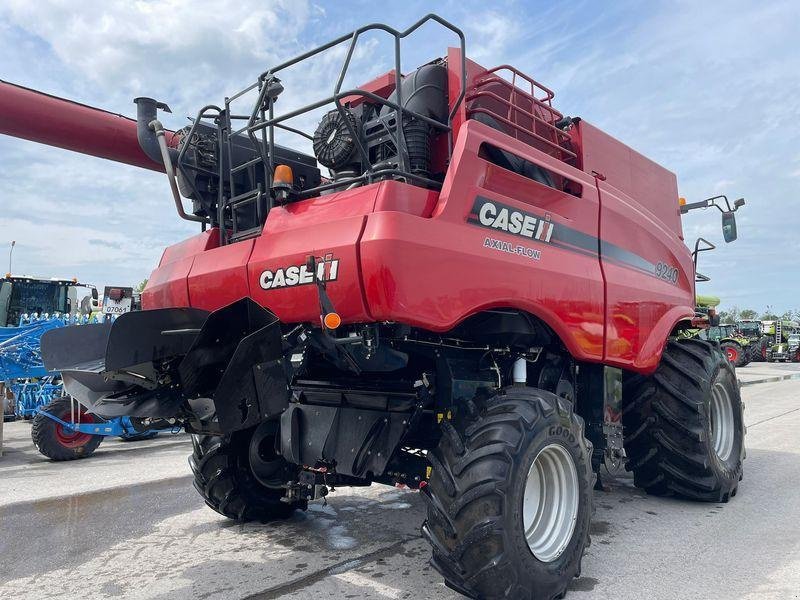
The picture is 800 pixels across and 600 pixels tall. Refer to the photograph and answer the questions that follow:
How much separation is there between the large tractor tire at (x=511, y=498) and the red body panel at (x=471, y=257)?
23.8 inches

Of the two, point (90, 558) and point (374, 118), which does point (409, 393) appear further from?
point (90, 558)

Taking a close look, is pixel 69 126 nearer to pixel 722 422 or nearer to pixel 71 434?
pixel 71 434

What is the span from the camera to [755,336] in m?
32.5

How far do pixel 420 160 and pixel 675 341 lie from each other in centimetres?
308

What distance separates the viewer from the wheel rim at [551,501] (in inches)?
139

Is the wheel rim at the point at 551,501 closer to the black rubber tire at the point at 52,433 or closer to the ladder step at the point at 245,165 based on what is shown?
the ladder step at the point at 245,165

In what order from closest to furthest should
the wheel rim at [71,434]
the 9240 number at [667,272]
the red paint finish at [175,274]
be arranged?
the red paint finish at [175,274] → the 9240 number at [667,272] → the wheel rim at [71,434]

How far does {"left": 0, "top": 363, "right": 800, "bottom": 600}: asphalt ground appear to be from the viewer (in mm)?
3543

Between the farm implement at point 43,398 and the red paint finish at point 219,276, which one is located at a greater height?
the red paint finish at point 219,276

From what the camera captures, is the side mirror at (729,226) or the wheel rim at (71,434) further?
the wheel rim at (71,434)

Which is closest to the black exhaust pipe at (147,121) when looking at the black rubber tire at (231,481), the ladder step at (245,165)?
the ladder step at (245,165)

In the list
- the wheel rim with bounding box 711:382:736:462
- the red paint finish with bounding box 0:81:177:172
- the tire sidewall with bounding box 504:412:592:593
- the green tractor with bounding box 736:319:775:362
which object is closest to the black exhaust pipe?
the red paint finish with bounding box 0:81:177:172

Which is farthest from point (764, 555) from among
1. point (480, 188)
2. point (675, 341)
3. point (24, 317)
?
point (24, 317)

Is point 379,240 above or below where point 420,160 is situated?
below
